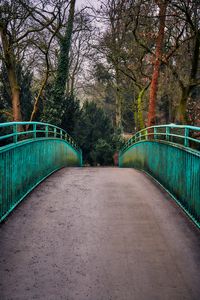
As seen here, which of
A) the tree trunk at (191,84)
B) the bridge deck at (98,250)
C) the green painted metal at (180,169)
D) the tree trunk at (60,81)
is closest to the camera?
the bridge deck at (98,250)

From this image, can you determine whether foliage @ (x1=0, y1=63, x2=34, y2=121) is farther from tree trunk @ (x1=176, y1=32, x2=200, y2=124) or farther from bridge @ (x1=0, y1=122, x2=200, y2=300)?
bridge @ (x1=0, y1=122, x2=200, y2=300)

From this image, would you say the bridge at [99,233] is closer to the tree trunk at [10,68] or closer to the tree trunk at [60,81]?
the tree trunk at [10,68]

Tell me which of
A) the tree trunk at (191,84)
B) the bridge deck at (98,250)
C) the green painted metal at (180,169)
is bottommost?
the bridge deck at (98,250)

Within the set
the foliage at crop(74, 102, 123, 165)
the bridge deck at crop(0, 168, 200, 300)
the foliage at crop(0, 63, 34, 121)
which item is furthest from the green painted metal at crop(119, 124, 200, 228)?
the foliage at crop(74, 102, 123, 165)

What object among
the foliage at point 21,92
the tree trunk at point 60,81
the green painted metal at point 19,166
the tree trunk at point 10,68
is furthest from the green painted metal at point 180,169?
the foliage at point 21,92

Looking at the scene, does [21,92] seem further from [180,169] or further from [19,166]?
[180,169]

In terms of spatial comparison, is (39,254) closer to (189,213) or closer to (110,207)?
(110,207)

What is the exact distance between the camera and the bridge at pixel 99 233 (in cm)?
371

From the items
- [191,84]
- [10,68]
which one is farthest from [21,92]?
[191,84]

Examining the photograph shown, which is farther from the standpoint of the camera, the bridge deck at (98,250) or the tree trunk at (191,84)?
the tree trunk at (191,84)

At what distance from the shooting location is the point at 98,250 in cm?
452

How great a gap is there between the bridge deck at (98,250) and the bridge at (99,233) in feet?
0.04

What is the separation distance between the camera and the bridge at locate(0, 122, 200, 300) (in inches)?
146

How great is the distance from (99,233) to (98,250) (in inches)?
22.4
